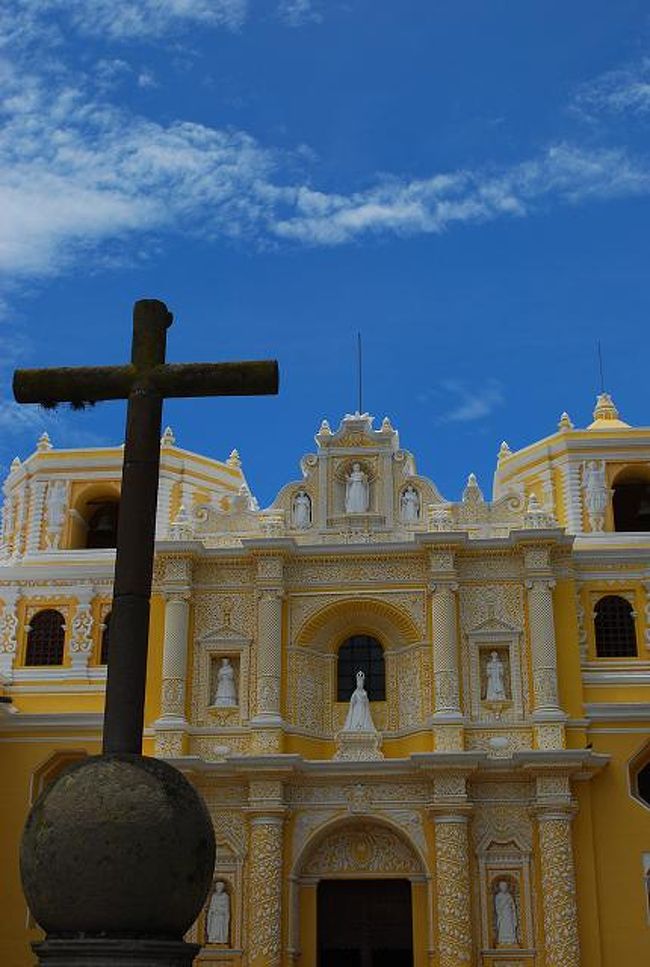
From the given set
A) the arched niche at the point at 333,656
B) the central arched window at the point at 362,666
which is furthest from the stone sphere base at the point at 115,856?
the central arched window at the point at 362,666

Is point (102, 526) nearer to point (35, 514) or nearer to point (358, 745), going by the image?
point (35, 514)

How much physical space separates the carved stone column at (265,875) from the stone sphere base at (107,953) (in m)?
14.3

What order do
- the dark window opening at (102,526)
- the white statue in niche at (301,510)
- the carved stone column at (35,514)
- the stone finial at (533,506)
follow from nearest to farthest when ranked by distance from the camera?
1. the stone finial at (533,506)
2. the white statue in niche at (301,510)
3. the carved stone column at (35,514)
4. the dark window opening at (102,526)

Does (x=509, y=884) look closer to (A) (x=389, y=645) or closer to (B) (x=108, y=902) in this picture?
(A) (x=389, y=645)

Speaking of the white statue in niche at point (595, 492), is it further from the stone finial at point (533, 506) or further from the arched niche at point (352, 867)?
the arched niche at point (352, 867)

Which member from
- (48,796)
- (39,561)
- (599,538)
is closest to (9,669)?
(39,561)

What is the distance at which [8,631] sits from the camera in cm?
2359

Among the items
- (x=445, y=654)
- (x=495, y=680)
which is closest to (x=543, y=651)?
(x=495, y=680)

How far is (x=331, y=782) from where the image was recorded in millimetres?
21219

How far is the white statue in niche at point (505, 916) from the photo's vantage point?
2008 cm

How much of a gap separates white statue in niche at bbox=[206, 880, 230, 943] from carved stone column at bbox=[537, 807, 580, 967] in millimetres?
5206

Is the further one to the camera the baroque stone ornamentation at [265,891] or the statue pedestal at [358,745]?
the statue pedestal at [358,745]

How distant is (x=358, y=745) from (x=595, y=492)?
22.5ft

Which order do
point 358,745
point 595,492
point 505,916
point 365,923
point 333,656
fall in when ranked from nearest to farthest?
point 505,916
point 365,923
point 358,745
point 333,656
point 595,492
